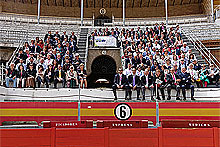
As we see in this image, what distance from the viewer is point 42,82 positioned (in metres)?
12.1

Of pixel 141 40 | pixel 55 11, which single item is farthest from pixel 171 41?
pixel 55 11

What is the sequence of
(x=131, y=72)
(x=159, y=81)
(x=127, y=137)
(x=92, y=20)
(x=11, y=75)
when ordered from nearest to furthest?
(x=127, y=137) → (x=159, y=81) → (x=11, y=75) → (x=131, y=72) → (x=92, y=20)

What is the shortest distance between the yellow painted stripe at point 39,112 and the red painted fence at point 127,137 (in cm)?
371

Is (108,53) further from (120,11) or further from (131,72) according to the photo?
(120,11)

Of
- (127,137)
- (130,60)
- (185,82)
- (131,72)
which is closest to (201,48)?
(130,60)

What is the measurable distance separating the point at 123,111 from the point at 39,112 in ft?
10.9

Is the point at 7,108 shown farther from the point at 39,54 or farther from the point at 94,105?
the point at 39,54

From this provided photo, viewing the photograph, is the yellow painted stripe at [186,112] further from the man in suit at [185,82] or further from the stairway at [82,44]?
the stairway at [82,44]

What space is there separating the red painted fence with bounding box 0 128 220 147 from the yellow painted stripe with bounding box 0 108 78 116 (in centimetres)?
371

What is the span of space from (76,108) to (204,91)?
6049 millimetres

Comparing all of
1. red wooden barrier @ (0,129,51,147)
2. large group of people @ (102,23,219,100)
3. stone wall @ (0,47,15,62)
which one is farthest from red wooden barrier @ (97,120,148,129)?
stone wall @ (0,47,15,62)

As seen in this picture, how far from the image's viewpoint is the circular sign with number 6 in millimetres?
9180

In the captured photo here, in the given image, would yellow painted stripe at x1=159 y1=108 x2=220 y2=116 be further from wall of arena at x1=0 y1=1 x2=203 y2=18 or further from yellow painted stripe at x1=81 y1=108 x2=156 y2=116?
wall of arena at x1=0 y1=1 x2=203 y2=18

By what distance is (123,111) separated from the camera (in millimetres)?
9352
